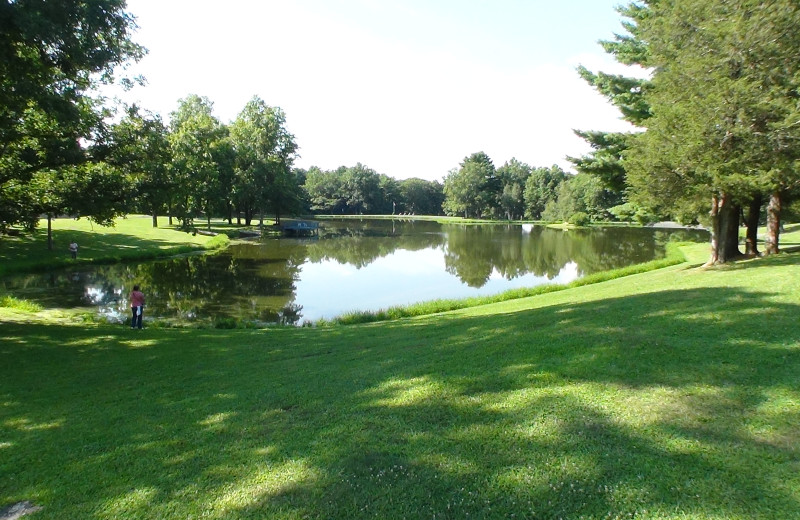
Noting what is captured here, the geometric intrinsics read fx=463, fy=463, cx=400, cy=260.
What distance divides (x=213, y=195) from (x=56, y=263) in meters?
29.5

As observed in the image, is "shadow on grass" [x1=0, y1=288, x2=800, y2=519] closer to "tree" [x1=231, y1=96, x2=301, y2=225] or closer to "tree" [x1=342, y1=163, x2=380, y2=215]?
"tree" [x1=231, y1=96, x2=301, y2=225]

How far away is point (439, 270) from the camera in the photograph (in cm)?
3322

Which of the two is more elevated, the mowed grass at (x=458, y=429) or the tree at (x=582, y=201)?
the tree at (x=582, y=201)

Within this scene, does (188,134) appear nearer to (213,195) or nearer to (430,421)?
(213,195)

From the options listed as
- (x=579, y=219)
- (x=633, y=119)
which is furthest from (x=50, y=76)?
(x=579, y=219)

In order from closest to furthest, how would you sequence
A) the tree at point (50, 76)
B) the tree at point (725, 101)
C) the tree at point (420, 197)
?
the tree at point (50, 76) → the tree at point (725, 101) → the tree at point (420, 197)

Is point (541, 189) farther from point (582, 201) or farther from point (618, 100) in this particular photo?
point (618, 100)

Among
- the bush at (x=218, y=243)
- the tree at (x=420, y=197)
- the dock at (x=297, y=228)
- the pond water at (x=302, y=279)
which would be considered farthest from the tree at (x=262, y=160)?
the tree at (x=420, y=197)

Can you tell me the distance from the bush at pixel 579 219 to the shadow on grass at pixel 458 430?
79430 millimetres

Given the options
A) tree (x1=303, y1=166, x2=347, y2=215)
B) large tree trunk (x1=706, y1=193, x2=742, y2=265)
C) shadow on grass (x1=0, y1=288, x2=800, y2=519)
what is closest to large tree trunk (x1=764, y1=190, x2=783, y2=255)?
large tree trunk (x1=706, y1=193, x2=742, y2=265)

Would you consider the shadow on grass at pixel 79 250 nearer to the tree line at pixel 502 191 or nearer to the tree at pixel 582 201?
the tree at pixel 582 201

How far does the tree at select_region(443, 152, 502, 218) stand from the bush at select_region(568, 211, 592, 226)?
3474cm

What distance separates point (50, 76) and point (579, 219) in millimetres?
81947

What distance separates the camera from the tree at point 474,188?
116500mm
